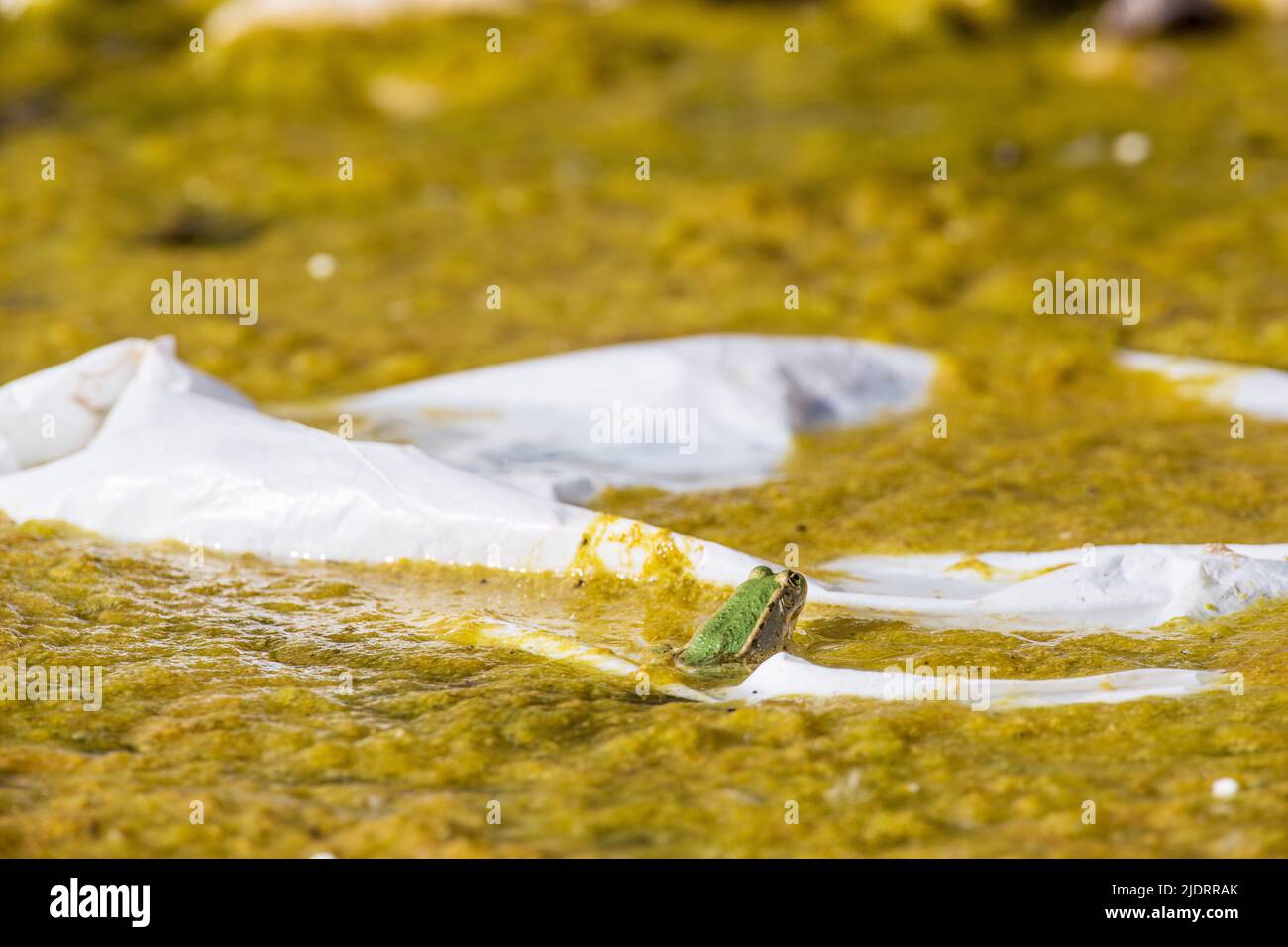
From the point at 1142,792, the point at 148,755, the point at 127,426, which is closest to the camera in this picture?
the point at 1142,792
